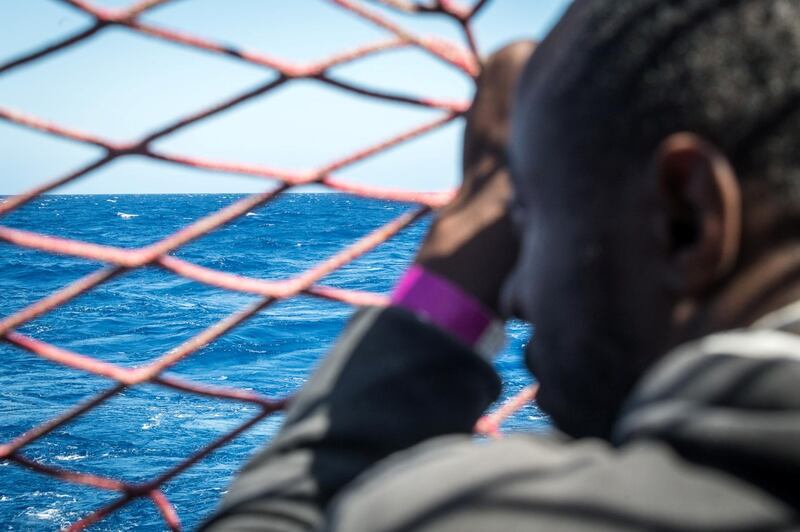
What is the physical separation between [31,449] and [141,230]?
46.1 feet

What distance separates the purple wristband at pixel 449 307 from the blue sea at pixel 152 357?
1557mm

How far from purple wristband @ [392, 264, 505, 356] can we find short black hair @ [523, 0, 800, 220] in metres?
0.19

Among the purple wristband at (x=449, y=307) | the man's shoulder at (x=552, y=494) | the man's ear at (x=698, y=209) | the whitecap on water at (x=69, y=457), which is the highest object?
the man's ear at (x=698, y=209)

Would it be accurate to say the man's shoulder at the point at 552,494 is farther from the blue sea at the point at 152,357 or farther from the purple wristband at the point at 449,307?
the blue sea at the point at 152,357

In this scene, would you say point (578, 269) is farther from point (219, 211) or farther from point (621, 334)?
point (219, 211)

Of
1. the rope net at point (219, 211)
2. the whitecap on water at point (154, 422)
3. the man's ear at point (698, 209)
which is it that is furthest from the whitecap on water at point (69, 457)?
the man's ear at point (698, 209)

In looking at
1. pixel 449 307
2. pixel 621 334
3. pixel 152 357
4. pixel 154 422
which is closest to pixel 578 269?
pixel 621 334

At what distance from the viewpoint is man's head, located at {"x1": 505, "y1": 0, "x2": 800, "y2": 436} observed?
381mm

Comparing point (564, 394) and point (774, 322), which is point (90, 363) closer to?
point (564, 394)

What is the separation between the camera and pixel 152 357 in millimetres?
9391

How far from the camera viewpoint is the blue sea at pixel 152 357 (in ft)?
19.0

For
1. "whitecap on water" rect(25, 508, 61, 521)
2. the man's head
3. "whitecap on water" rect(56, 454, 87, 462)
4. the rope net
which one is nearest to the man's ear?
the man's head

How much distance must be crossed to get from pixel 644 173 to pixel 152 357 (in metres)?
9.49

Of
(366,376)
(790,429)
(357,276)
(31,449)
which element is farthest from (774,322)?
(357,276)
